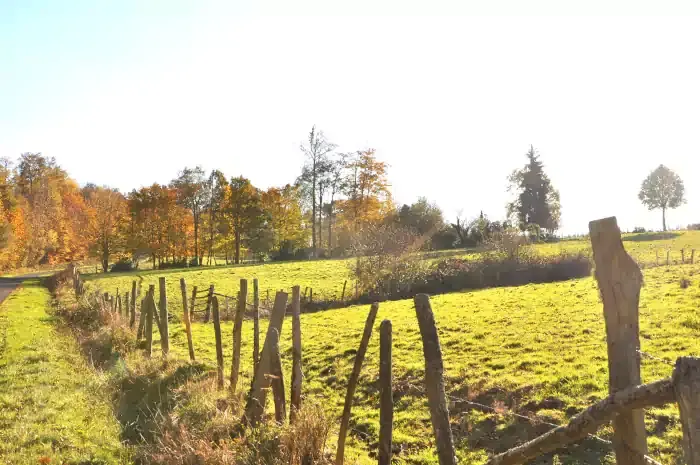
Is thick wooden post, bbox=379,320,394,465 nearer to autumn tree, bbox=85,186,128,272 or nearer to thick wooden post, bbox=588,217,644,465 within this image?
thick wooden post, bbox=588,217,644,465

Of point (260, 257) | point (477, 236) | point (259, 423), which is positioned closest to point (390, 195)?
point (477, 236)

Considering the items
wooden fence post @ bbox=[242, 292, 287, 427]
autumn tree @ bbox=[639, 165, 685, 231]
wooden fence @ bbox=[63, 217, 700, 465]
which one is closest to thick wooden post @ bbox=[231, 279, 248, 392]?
wooden fence post @ bbox=[242, 292, 287, 427]

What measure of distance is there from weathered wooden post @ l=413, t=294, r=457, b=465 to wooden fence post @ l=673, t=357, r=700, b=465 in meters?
2.26

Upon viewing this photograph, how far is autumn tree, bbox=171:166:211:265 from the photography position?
63.6 m

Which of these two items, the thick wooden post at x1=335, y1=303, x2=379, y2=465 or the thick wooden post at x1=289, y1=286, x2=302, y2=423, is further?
the thick wooden post at x1=289, y1=286, x2=302, y2=423

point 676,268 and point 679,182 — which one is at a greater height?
point 679,182

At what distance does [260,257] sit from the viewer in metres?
63.2

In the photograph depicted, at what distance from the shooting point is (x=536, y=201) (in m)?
70.0

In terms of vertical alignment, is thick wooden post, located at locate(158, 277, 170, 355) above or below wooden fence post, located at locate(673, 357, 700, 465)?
below

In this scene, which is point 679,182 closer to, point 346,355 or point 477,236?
point 477,236

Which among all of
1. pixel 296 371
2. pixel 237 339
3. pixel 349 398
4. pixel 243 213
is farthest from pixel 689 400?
pixel 243 213

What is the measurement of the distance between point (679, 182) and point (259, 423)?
3669 inches

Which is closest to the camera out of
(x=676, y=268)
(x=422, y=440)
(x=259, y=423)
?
(x=259, y=423)

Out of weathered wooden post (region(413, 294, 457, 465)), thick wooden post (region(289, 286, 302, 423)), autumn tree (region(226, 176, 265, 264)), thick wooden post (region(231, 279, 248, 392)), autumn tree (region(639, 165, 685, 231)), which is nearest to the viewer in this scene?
weathered wooden post (region(413, 294, 457, 465))
